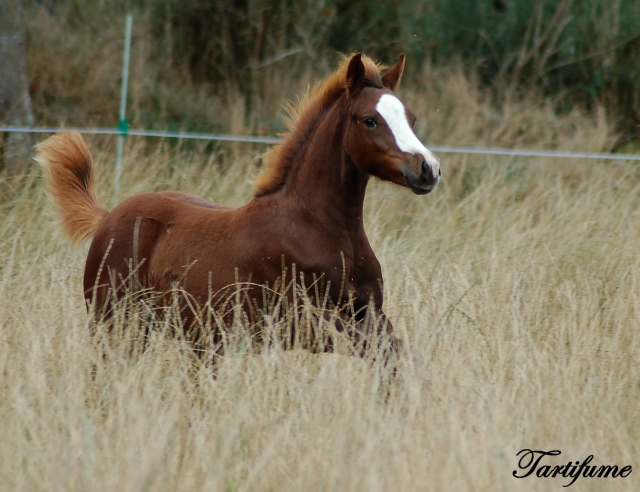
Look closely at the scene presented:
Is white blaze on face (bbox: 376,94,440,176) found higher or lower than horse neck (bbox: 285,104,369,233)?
higher

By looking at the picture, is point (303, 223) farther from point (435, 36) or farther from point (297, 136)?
point (435, 36)

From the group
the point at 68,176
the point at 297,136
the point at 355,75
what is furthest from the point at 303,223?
the point at 68,176

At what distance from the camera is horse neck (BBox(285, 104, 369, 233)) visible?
3.82 meters

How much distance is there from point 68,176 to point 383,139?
2014mm

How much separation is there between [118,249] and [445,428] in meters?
2.13

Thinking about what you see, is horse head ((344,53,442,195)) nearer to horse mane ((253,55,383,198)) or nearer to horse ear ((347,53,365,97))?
horse ear ((347,53,365,97))

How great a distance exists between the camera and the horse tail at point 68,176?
479 centimetres

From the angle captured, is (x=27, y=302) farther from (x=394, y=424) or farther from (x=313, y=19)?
(x=313, y=19)

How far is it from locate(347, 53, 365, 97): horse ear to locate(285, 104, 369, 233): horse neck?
0.36 ft

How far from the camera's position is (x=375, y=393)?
311 cm

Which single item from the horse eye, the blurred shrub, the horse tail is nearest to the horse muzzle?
the horse eye
